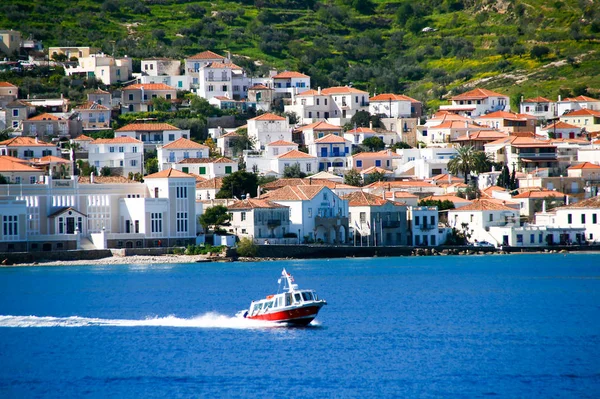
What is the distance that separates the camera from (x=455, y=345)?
161 feet

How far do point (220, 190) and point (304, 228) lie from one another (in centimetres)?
1040

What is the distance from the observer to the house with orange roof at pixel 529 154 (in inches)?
4412

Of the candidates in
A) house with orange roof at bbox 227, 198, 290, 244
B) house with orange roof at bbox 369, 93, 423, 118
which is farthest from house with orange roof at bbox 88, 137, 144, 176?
house with orange roof at bbox 369, 93, 423, 118

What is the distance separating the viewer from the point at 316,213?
94.4m

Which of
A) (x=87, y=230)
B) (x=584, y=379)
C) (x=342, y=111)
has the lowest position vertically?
(x=584, y=379)

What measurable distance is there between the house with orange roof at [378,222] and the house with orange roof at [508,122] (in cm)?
3306

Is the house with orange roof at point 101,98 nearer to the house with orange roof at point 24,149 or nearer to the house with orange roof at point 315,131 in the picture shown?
the house with orange roof at point 24,149

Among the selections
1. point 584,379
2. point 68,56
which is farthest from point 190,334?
point 68,56

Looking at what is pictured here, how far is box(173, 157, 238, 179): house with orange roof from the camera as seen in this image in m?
112

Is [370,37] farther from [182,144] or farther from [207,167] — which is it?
[207,167]

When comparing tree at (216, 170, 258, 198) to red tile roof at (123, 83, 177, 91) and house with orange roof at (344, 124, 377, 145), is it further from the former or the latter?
red tile roof at (123, 83, 177, 91)

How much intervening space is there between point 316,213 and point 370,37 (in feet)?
301

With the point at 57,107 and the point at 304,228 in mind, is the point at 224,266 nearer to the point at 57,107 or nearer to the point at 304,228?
the point at 304,228

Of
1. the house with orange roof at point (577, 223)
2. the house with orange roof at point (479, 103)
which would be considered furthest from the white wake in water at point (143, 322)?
the house with orange roof at point (479, 103)
